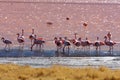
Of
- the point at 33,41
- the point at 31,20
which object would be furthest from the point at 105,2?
the point at 33,41

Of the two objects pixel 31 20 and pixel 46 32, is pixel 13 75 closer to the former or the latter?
pixel 46 32

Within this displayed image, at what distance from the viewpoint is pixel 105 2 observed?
45.5 metres

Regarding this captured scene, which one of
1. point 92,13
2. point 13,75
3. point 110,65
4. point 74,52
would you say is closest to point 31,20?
point 92,13

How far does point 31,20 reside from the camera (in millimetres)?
39594

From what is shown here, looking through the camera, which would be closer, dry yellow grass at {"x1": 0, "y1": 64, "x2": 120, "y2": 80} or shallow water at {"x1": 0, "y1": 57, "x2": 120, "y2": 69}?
dry yellow grass at {"x1": 0, "y1": 64, "x2": 120, "y2": 80}

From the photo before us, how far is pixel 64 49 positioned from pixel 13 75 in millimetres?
12865

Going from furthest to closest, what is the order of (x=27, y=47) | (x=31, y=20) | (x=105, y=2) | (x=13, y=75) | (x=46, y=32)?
(x=105, y=2), (x=31, y=20), (x=46, y=32), (x=27, y=47), (x=13, y=75)

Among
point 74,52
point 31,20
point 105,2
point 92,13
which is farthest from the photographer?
point 105,2

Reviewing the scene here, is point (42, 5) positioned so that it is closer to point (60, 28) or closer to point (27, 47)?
point (60, 28)

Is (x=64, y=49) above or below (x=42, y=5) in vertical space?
below

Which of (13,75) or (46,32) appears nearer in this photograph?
(13,75)

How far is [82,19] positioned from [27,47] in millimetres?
9635

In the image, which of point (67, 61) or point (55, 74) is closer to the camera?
point (55, 74)

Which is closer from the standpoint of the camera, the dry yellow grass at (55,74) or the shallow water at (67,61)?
the dry yellow grass at (55,74)
